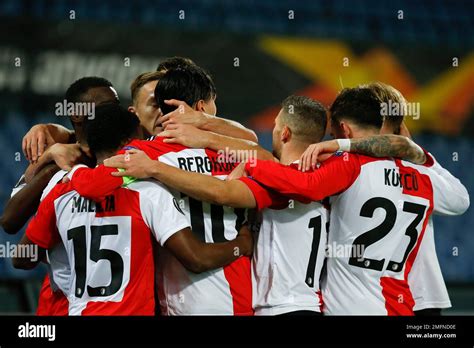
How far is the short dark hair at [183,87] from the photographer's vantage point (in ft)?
12.1

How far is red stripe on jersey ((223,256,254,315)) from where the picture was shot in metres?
3.45

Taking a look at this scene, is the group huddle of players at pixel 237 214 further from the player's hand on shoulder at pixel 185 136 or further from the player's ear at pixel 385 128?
the player's ear at pixel 385 128

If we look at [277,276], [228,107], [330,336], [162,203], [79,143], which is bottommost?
[330,336]

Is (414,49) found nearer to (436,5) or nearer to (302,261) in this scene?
(436,5)

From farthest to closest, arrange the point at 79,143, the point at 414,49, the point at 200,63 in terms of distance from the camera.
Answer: the point at 414,49, the point at 200,63, the point at 79,143

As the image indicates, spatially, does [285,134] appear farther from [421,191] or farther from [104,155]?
[104,155]

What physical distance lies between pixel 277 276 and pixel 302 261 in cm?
13

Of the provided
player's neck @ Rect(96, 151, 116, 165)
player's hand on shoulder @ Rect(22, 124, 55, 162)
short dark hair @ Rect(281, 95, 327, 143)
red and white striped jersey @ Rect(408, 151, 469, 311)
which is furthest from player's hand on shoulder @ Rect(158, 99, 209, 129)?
red and white striped jersey @ Rect(408, 151, 469, 311)

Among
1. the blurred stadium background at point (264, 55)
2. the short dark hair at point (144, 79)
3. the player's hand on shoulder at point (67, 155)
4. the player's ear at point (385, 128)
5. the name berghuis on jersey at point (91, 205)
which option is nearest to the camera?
the name berghuis on jersey at point (91, 205)

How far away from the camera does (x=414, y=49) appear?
11352mm

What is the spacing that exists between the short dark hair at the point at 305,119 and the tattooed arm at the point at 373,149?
14 centimetres

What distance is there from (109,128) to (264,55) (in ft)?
25.2

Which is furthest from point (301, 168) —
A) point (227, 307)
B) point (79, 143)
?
point (79, 143)

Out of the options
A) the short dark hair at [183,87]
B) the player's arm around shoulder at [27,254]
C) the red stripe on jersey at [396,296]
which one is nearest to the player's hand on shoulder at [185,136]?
the short dark hair at [183,87]
